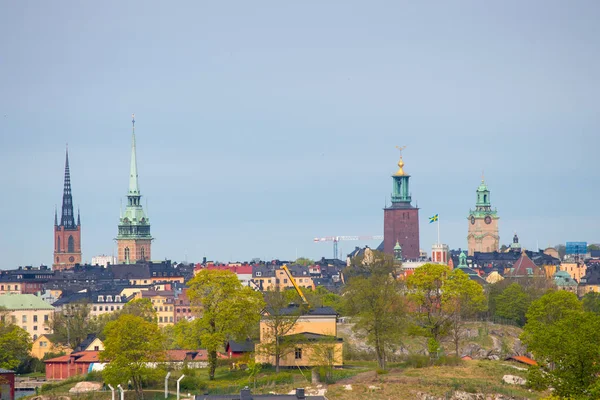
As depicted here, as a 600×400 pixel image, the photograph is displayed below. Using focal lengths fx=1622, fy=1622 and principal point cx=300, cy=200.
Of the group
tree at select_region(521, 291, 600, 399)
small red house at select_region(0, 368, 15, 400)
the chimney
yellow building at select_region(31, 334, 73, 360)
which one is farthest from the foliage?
yellow building at select_region(31, 334, 73, 360)

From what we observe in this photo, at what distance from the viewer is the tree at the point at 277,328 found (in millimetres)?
103938

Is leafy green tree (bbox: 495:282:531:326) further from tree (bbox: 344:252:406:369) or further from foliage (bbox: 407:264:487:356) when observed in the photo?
tree (bbox: 344:252:406:369)

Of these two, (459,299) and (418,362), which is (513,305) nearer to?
(459,299)

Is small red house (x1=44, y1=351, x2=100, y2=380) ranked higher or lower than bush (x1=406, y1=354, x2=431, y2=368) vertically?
lower

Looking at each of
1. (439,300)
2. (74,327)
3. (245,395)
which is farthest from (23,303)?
(245,395)

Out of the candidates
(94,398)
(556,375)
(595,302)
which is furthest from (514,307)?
(556,375)

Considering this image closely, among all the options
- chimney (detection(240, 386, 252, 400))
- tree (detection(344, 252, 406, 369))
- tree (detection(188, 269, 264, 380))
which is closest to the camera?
chimney (detection(240, 386, 252, 400))

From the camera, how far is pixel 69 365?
4815 inches

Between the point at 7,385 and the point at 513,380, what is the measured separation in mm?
33041

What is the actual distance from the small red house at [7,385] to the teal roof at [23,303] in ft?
247

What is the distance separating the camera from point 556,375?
263 ft

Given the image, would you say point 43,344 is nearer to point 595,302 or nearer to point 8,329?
point 8,329

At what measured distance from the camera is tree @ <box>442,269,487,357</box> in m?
122

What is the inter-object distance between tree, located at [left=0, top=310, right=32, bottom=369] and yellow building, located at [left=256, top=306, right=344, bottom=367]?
1816cm
